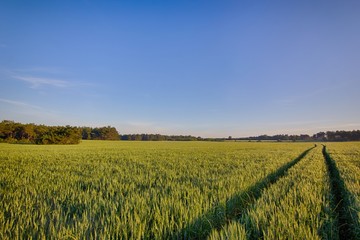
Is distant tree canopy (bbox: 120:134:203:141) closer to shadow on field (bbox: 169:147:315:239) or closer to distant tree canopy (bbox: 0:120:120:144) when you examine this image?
distant tree canopy (bbox: 0:120:120:144)

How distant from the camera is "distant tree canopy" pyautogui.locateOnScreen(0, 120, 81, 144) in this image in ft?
200

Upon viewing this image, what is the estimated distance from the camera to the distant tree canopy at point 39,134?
61094 millimetres

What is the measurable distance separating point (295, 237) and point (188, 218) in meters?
1.70

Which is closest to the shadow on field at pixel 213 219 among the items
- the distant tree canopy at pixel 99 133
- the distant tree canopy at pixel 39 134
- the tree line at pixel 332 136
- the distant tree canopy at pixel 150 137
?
the distant tree canopy at pixel 39 134

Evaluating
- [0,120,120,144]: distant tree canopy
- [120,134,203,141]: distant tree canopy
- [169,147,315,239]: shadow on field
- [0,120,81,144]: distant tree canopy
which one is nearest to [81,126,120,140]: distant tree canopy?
[120,134,203,141]: distant tree canopy

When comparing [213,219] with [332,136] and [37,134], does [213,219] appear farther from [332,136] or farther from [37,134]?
[332,136]

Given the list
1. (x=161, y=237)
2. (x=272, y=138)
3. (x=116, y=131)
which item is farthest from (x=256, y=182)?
(x=272, y=138)

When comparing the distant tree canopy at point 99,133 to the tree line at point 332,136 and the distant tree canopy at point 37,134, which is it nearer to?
the distant tree canopy at point 37,134

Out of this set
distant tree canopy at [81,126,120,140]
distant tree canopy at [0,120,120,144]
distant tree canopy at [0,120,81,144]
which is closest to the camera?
distant tree canopy at [0,120,81,144]

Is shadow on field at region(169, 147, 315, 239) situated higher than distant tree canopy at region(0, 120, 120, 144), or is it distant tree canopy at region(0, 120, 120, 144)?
distant tree canopy at region(0, 120, 120, 144)

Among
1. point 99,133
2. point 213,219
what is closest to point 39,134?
point 99,133

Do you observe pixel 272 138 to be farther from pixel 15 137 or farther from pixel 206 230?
pixel 206 230

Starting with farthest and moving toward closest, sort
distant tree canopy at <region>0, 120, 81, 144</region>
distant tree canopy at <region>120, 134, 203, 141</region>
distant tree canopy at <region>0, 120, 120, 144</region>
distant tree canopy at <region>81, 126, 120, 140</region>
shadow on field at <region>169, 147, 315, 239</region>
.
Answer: distant tree canopy at <region>120, 134, 203, 141</region>
distant tree canopy at <region>81, 126, 120, 140</region>
distant tree canopy at <region>0, 120, 120, 144</region>
distant tree canopy at <region>0, 120, 81, 144</region>
shadow on field at <region>169, 147, 315, 239</region>

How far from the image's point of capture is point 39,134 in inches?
2606
